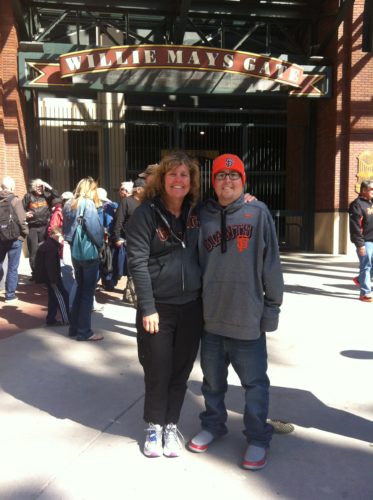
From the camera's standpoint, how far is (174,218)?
2783 mm

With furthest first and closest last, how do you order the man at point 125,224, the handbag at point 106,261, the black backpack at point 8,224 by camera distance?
1. the handbag at point 106,261
2. the black backpack at point 8,224
3. the man at point 125,224

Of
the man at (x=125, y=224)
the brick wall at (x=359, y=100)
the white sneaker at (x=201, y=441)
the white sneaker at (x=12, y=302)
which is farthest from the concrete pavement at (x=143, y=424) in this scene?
the brick wall at (x=359, y=100)

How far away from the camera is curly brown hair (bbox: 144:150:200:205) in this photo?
2754 mm

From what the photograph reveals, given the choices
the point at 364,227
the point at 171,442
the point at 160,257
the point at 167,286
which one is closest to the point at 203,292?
the point at 167,286

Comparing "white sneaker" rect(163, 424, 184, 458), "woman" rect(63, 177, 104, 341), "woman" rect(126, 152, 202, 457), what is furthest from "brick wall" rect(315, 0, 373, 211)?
"white sneaker" rect(163, 424, 184, 458)

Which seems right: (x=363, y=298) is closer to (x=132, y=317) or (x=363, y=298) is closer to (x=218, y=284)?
(x=132, y=317)

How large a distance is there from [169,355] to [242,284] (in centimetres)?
63

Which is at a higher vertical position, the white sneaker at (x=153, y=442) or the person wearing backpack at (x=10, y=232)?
the person wearing backpack at (x=10, y=232)

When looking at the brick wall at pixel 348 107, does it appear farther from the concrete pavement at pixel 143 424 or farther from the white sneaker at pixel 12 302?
the white sneaker at pixel 12 302

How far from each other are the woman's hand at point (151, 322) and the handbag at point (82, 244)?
2396 millimetres

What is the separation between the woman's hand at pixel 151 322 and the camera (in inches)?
105

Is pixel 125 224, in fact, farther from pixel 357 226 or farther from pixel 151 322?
pixel 151 322

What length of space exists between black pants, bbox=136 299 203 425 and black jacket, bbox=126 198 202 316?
0.30 ft

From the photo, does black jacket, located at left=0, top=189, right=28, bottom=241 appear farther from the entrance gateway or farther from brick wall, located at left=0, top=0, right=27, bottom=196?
the entrance gateway
